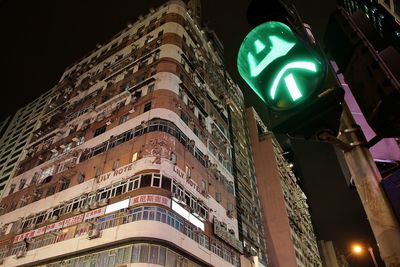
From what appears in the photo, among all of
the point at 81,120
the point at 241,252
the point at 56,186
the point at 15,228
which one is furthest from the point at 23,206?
the point at 241,252

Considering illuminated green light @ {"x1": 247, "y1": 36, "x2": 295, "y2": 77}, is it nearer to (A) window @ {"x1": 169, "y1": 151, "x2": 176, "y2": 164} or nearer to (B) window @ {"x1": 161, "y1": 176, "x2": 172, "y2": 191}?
(B) window @ {"x1": 161, "y1": 176, "x2": 172, "y2": 191}

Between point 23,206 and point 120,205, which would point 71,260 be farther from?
point 23,206

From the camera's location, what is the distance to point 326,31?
2.19 meters

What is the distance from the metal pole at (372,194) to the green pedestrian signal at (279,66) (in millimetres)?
569

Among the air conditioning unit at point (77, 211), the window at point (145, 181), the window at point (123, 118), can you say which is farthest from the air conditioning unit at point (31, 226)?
the window at point (145, 181)

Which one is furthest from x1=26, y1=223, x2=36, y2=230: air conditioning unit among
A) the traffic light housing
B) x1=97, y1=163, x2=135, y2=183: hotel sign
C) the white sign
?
the traffic light housing

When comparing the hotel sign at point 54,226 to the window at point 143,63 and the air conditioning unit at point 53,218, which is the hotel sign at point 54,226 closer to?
the air conditioning unit at point 53,218

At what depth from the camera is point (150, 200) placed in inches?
734

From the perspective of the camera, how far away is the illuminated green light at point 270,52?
1772 millimetres

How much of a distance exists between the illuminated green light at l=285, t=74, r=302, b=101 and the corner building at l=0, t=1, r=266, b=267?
54.9 feet

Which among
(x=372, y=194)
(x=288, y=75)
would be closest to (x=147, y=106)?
(x=288, y=75)

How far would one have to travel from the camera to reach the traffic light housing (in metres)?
1.55

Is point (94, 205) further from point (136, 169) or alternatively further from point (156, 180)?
point (156, 180)

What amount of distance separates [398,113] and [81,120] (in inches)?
1293
